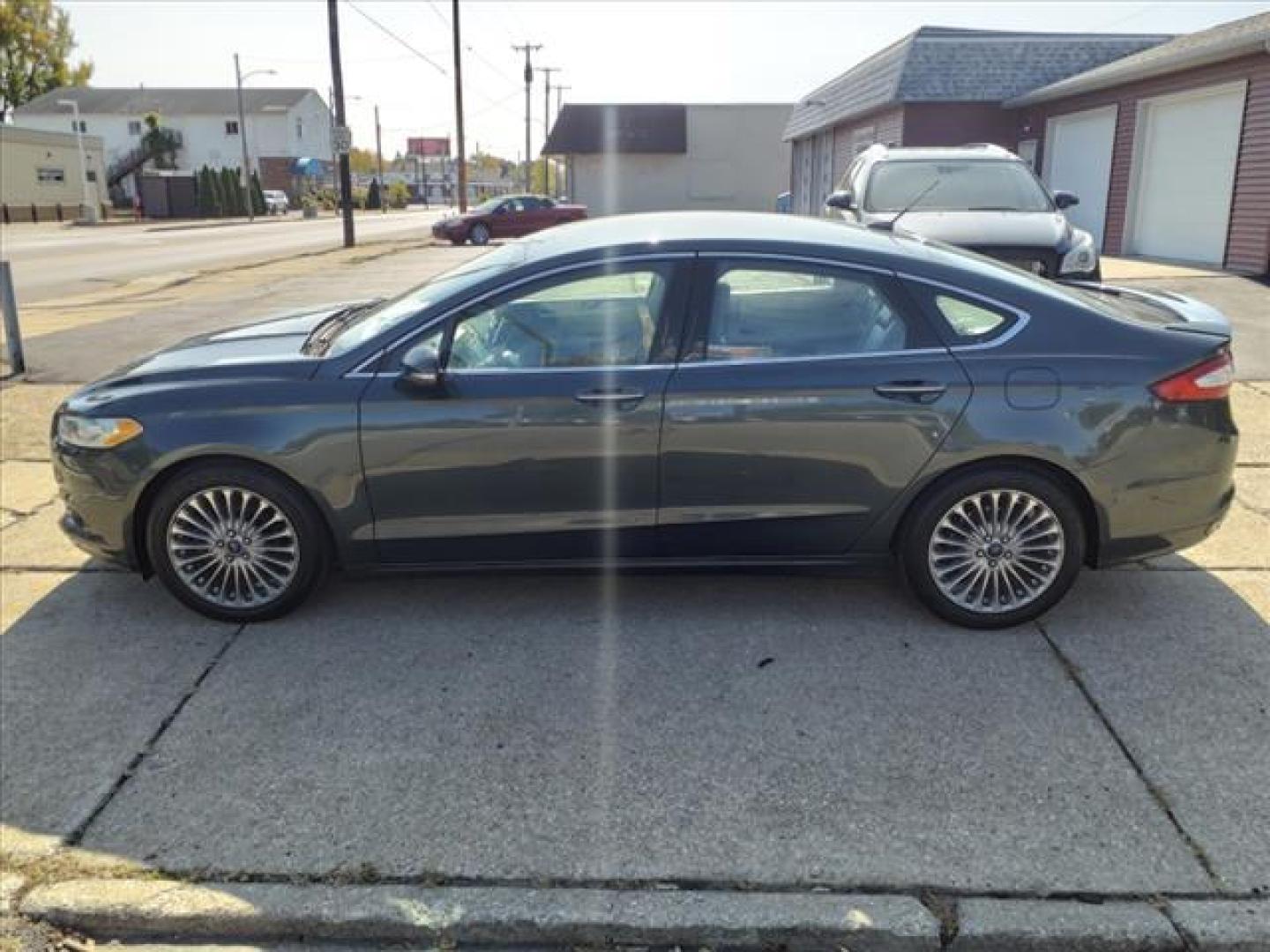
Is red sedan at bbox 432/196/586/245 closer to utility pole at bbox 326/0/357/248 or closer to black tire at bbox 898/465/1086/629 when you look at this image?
utility pole at bbox 326/0/357/248

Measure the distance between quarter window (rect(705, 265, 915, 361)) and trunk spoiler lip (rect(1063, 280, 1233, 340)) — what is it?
3.92ft

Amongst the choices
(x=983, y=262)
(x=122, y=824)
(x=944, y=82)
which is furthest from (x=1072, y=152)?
(x=122, y=824)

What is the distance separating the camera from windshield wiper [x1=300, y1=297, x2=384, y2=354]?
4.39 m

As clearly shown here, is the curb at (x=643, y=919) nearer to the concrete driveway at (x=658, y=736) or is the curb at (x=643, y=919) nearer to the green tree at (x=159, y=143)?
the concrete driveway at (x=658, y=736)

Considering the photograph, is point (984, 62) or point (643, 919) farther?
point (984, 62)

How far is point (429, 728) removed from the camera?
3.49 meters

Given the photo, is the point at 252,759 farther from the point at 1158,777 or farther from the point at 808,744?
the point at 1158,777

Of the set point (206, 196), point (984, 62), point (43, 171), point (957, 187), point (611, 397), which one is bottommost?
point (611, 397)

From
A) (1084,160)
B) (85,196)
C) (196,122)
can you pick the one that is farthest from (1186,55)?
(196,122)

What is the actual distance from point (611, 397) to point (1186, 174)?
1649 cm

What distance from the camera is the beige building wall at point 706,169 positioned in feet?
141

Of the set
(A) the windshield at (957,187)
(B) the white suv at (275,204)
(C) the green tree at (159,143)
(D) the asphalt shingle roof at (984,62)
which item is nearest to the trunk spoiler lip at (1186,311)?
(A) the windshield at (957,187)

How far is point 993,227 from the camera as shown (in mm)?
8820

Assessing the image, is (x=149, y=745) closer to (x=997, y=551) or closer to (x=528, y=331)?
(x=528, y=331)
